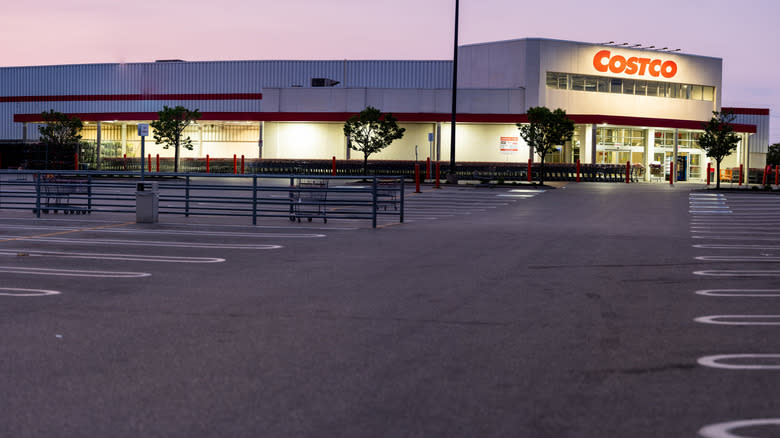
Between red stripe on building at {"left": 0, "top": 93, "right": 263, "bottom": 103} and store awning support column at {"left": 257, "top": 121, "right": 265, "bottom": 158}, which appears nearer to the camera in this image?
store awning support column at {"left": 257, "top": 121, "right": 265, "bottom": 158}

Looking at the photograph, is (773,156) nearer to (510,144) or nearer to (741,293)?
(510,144)

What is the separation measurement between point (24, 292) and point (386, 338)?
448cm

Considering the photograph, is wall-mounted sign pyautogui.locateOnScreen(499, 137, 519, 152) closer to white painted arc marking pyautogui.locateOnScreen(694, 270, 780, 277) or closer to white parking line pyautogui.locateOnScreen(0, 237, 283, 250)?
white parking line pyautogui.locateOnScreen(0, 237, 283, 250)

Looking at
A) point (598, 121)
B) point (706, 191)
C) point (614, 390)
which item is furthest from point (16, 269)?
point (598, 121)

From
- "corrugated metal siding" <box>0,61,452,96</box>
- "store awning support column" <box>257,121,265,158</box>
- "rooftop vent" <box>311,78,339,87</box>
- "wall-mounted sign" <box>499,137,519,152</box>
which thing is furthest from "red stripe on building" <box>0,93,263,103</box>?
"wall-mounted sign" <box>499,137,519,152</box>

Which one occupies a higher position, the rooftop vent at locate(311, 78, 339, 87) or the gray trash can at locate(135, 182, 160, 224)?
the rooftop vent at locate(311, 78, 339, 87)

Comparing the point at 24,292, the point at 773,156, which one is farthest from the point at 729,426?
the point at 773,156

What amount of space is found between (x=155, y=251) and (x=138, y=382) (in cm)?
799

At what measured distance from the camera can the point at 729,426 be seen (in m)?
4.60

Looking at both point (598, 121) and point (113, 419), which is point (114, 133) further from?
point (113, 419)

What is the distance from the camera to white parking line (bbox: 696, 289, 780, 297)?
9.30 m

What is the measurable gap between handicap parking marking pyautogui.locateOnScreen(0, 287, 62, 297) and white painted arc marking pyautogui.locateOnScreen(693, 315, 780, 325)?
21.7ft

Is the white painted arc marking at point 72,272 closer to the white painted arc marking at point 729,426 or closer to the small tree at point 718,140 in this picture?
the white painted arc marking at point 729,426

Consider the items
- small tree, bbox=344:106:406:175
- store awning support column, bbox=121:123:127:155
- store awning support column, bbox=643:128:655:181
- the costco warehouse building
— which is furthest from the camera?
store awning support column, bbox=121:123:127:155
